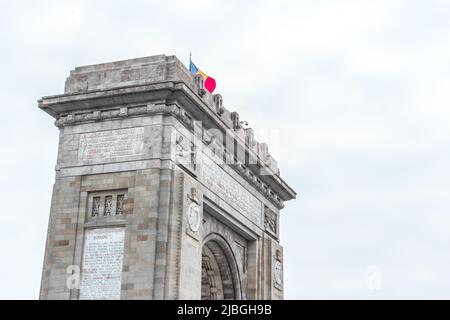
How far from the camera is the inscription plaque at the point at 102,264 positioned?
86.2ft

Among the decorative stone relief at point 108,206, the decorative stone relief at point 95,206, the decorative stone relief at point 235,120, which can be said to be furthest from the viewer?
the decorative stone relief at point 235,120

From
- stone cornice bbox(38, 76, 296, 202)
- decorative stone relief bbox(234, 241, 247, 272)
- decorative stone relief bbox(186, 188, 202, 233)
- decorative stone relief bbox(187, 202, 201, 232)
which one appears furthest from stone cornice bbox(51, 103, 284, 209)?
decorative stone relief bbox(234, 241, 247, 272)

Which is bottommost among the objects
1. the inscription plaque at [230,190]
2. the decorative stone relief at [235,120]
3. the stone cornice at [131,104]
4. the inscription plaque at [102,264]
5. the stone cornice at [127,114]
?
the inscription plaque at [102,264]

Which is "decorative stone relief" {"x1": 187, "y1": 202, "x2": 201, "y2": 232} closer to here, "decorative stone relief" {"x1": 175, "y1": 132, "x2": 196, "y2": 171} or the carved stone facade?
the carved stone facade

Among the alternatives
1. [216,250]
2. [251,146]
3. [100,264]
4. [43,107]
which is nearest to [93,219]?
[100,264]

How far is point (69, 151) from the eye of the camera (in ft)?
93.8

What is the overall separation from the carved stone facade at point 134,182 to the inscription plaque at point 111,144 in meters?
0.04

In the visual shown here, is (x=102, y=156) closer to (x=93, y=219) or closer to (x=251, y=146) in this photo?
(x=93, y=219)

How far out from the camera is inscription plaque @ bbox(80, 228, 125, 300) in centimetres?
2627

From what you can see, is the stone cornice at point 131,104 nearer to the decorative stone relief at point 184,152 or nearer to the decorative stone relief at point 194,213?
the decorative stone relief at point 184,152

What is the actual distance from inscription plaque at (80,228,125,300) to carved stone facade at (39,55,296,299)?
0.04 m

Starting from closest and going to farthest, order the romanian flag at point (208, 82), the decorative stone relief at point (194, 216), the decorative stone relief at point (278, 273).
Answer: the decorative stone relief at point (194, 216) < the romanian flag at point (208, 82) < the decorative stone relief at point (278, 273)

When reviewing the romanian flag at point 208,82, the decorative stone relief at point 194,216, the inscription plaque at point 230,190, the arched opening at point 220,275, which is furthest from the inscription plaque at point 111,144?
the arched opening at point 220,275
